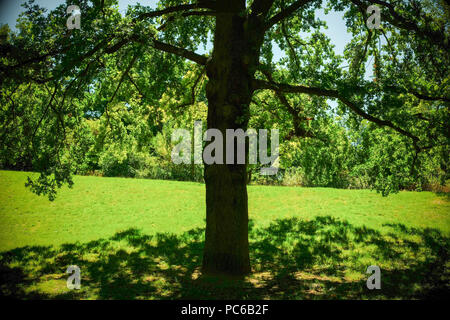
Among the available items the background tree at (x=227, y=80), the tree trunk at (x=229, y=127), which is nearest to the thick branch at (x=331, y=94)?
the background tree at (x=227, y=80)

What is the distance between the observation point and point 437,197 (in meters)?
14.9

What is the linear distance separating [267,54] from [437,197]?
10726 mm

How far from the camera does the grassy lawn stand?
6289 mm

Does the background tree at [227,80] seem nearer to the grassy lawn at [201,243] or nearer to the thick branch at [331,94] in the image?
the thick branch at [331,94]

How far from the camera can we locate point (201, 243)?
10.5m

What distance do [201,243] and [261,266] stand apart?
10.2 ft

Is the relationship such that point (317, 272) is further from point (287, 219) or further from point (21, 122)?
point (21, 122)

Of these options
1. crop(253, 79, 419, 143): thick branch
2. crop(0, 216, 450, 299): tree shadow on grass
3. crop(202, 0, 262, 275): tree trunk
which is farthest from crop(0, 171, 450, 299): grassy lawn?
crop(253, 79, 419, 143): thick branch

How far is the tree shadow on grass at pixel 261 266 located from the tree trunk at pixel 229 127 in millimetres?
551

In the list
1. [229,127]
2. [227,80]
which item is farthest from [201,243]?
[227,80]

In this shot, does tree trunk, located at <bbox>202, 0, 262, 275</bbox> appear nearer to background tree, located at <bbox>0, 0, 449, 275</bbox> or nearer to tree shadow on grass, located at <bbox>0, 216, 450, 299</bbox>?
background tree, located at <bbox>0, 0, 449, 275</bbox>

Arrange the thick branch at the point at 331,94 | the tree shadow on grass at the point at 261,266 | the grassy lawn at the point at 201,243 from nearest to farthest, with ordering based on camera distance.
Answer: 1. the tree shadow on grass at the point at 261,266
2. the grassy lawn at the point at 201,243
3. the thick branch at the point at 331,94

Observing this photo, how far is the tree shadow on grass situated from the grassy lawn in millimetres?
24

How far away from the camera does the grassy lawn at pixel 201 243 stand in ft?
20.6
